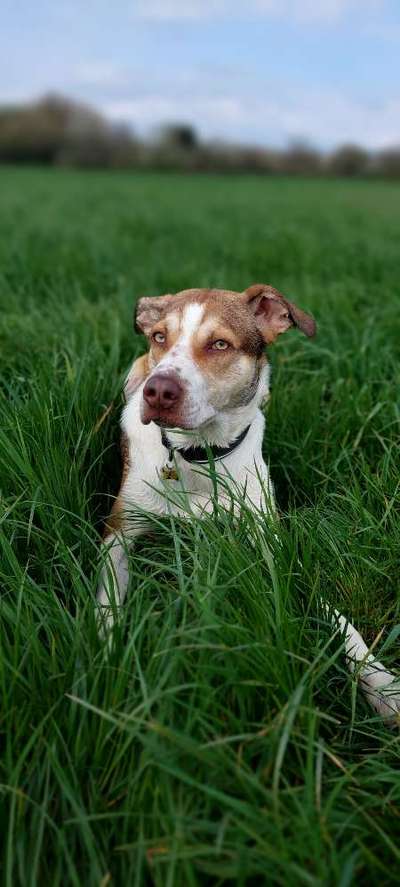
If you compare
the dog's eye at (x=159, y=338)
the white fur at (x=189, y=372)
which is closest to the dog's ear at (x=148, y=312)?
the dog's eye at (x=159, y=338)

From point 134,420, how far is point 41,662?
4.45ft

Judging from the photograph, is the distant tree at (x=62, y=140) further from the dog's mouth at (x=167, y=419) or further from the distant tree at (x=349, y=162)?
the dog's mouth at (x=167, y=419)

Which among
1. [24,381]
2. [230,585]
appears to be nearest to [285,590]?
[230,585]

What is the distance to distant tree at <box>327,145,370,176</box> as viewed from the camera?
66.5 metres

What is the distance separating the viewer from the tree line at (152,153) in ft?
202

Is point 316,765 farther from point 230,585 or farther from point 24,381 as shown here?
point 24,381

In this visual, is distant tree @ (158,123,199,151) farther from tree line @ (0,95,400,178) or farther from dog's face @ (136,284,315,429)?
dog's face @ (136,284,315,429)

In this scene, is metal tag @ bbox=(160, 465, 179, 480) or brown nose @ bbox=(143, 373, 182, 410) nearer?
brown nose @ bbox=(143, 373, 182, 410)

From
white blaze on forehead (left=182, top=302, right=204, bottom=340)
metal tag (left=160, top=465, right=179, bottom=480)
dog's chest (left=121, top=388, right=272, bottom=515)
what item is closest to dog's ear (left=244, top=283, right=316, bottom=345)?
white blaze on forehead (left=182, top=302, right=204, bottom=340)

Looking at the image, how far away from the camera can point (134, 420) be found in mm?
3084

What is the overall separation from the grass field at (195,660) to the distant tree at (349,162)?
220ft

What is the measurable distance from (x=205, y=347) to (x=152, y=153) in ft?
214

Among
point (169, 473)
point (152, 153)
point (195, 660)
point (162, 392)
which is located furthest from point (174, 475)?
point (152, 153)

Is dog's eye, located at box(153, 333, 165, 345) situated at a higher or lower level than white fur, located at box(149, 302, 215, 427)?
higher
